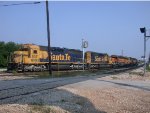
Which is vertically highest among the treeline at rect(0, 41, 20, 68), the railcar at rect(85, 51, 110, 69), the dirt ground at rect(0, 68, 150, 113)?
the treeline at rect(0, 41, 20, 68)

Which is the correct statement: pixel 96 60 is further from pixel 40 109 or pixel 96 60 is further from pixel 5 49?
pixel 40 109

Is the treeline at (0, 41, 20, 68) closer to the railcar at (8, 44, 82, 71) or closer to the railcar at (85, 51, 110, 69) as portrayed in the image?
the railcar at (85, 51, 110, 69)

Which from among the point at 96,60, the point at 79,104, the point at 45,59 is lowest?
the point at 79,104

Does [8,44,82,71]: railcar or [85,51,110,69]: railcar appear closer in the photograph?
[8,44,82,71]: railcar

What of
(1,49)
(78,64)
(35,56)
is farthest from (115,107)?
(1,49)

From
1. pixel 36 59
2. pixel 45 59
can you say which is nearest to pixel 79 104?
pixel 36 59

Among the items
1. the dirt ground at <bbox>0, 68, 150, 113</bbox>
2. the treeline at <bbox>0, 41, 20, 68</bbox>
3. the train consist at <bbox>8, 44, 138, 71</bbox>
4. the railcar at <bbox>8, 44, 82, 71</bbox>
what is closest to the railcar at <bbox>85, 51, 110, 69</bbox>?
the train consist at <bbox>8, 44, 138, 71</bbox>

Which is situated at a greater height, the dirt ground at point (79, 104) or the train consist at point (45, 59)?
the train consist at point (45, 59)

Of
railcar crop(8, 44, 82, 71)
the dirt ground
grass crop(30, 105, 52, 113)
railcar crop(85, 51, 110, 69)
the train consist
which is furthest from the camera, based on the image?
railcar crop(85, 51, 110, 69)

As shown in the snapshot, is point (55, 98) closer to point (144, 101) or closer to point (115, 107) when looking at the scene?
point (115, 107)

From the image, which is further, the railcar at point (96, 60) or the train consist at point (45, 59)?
the railcar at point (96, 60)

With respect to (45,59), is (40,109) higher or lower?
lower

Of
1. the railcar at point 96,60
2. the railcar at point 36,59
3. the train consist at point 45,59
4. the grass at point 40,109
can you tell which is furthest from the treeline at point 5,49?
the grass at point 40,109

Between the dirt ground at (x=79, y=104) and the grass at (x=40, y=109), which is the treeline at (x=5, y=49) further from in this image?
the grass at (x=40, y=109)
